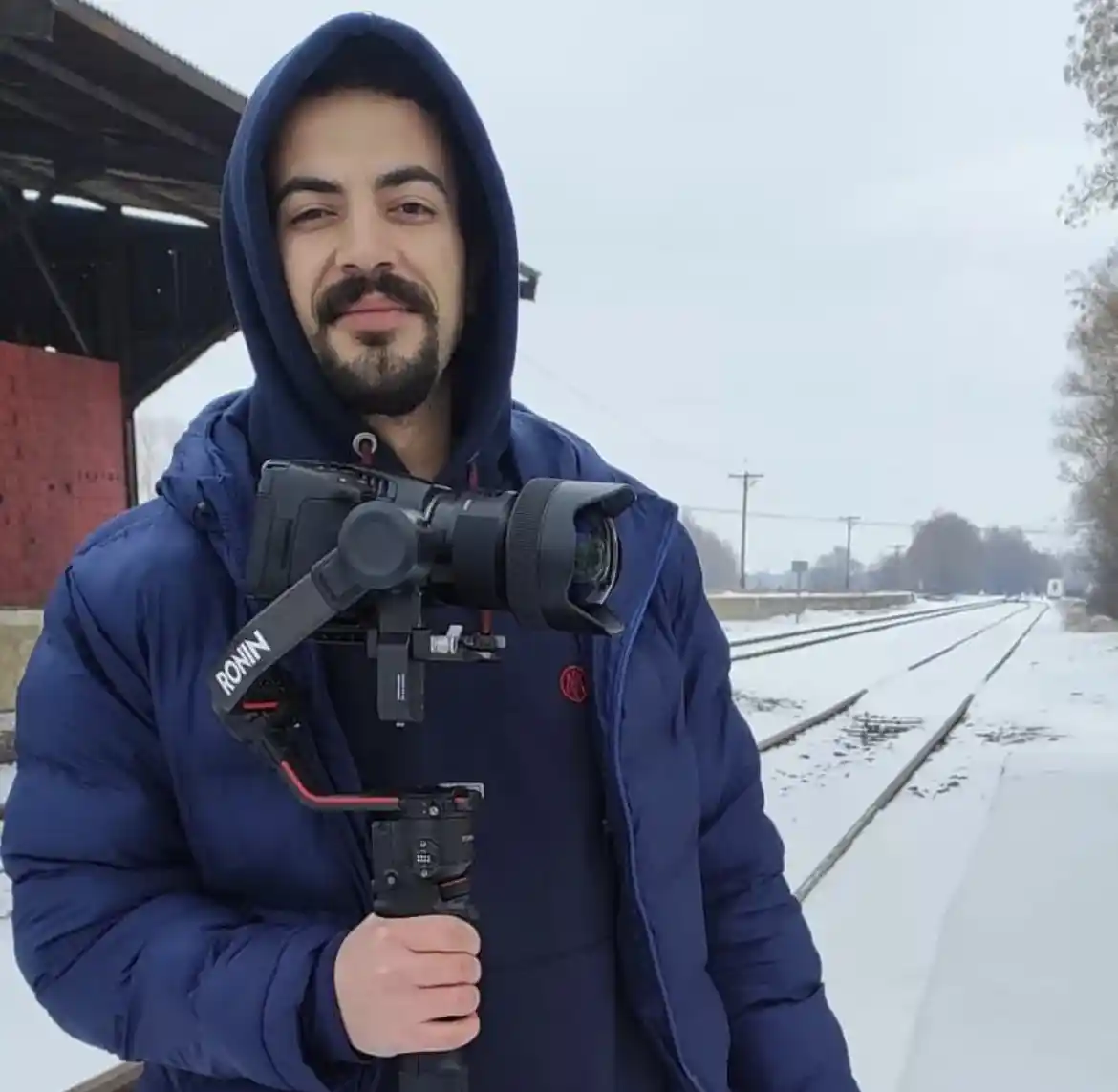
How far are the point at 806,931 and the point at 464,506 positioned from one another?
Answer: 32.9 inches

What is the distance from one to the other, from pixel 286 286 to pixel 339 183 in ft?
0.43

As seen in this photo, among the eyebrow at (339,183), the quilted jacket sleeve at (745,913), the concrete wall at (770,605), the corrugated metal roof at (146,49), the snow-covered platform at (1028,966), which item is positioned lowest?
the snow-covered platform at (1028,966)

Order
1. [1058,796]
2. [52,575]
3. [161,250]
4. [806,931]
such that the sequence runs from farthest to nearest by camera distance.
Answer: [161,250] → [52,575] → [1058,796] → [806,931]

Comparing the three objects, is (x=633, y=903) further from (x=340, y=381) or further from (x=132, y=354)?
(x=132, y=354)

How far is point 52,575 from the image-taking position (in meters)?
11.3

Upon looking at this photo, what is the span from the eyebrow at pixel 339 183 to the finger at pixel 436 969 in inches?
33.0

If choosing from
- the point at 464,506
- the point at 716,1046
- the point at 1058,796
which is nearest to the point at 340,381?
the point at 464,506

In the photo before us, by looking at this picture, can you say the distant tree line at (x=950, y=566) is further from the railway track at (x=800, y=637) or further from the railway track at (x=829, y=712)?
the railway track at (x=829, y=712)

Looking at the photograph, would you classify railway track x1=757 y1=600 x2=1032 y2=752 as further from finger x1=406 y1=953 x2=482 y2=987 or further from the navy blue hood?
finger x1=406 y1=953 x2=482 y2=987

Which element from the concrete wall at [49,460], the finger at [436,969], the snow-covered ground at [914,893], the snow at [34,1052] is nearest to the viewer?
the finger at [436,969]

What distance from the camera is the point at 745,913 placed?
150cm

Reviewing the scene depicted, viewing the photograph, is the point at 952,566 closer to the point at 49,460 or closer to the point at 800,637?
the point at 800,637

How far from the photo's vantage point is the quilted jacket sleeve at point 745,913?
1.47 meters

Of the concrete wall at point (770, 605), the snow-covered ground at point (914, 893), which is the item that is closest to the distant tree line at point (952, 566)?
the concrete wall at point (770, 605)
